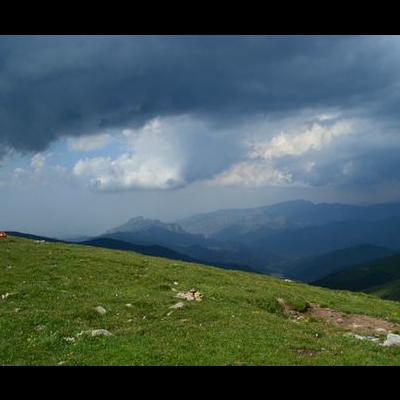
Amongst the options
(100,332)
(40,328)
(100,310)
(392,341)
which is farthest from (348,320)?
(40,328)

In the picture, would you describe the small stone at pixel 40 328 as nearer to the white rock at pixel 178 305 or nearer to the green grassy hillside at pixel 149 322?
the green grassy hillside at pixel 149 322

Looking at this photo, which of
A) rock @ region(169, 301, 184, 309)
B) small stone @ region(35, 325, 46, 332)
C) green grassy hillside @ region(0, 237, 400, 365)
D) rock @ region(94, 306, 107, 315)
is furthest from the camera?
rock @ region(169, 301, 184, 309)

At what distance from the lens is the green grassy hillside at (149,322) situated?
18891mm

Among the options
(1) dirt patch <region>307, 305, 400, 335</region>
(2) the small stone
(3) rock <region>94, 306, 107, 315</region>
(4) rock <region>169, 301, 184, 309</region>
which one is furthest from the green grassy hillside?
(1) dirt patch <region>307, 305, 400, 335</region>

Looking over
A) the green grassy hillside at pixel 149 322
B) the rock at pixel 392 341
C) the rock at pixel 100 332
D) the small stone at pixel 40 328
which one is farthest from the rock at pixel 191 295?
the rock at pixel 392 341

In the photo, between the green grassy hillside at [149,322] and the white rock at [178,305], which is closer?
the green grassy hillside at [149,322]

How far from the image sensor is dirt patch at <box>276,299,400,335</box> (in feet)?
92.4

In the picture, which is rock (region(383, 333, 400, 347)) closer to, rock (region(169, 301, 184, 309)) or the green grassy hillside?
the green grassy hillside

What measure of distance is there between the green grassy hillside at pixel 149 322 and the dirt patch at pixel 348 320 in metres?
0.65

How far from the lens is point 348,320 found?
31969 millimetres

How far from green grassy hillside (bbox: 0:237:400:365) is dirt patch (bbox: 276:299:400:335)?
65 centimetres
